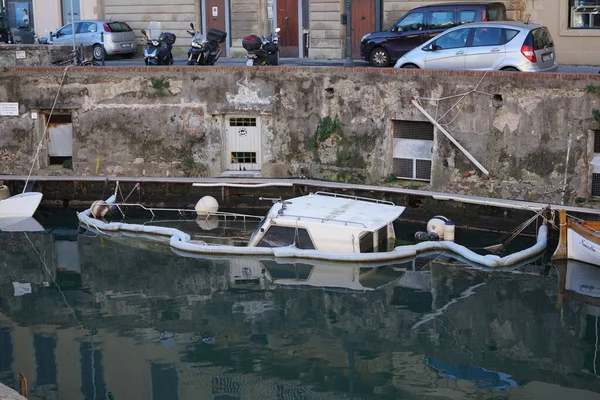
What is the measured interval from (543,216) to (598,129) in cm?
247

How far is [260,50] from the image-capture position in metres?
28.5

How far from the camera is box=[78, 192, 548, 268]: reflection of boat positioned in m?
23.0

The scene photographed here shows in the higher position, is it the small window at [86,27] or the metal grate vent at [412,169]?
the small window at [86,27]

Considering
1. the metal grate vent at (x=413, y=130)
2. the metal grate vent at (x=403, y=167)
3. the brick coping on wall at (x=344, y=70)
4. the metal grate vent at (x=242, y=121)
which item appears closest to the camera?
the brick coping on wall at (x=344, y=70)

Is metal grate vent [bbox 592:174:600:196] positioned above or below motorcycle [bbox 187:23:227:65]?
below

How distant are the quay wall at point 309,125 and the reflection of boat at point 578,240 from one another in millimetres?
1947

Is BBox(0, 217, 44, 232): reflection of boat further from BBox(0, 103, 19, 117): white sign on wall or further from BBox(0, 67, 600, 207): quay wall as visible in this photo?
BBox(0, 103, 19, 117): white sign on wall

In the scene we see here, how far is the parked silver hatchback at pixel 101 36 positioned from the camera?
3572 cm

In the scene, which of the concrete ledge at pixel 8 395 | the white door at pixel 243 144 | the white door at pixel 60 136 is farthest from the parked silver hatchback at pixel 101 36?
the concrete ledge at pixel 8 395

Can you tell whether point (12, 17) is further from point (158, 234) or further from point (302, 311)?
point (302, 311)

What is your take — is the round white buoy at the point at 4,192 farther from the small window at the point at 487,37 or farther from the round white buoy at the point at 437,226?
the small window at the point at 487,37

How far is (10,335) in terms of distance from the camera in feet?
65.8

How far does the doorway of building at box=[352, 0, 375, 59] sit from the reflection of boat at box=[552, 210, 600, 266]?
13.1 m

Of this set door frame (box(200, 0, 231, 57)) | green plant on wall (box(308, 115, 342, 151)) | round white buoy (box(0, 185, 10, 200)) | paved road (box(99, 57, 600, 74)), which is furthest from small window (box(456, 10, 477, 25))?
round white buoy (box(0, 185, 10, 200))
